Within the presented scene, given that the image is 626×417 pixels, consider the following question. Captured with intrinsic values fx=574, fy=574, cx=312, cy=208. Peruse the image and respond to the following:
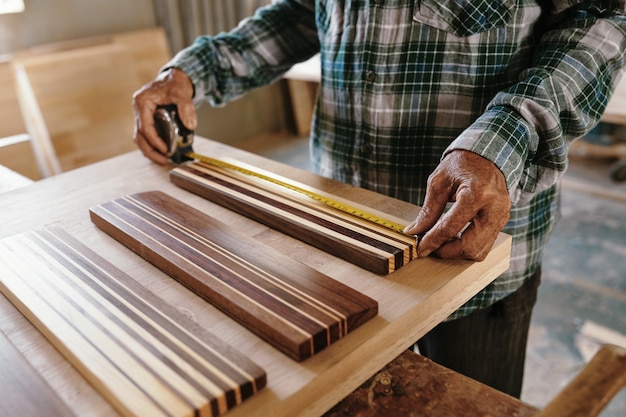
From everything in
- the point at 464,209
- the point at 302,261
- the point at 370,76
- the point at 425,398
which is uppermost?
the point at 370,76

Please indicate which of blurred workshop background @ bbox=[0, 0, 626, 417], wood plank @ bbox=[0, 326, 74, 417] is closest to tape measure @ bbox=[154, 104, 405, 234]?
wood plank @ bbox=[0, 326, 74, 417]

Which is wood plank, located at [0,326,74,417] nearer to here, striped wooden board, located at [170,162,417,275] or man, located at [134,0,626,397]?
striped wooden board, located at [170,162,417,275]

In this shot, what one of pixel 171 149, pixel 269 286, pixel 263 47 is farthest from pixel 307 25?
pixel 269 286

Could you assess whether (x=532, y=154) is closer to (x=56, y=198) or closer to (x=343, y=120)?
(x=343, y=120)

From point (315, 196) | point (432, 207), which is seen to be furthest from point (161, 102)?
point (432, 207)

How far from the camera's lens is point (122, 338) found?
821 mm

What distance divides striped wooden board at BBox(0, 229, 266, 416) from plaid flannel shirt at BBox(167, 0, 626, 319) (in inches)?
22.5

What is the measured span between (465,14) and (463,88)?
15 centimetres

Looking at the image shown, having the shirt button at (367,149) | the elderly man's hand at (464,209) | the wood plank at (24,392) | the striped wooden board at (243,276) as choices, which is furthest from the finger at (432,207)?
the wood plank at (24,392)

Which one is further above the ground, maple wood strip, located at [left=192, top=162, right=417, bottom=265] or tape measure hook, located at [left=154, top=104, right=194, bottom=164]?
tape measure hook, located at [left=154, top=104, right=194, bottom=164]

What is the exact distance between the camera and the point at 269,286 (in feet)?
3.02

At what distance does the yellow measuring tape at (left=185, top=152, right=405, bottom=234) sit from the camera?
1115mm

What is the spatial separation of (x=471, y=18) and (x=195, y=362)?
2.87ft

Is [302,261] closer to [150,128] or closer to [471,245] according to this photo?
[471,245]
